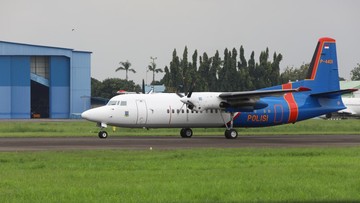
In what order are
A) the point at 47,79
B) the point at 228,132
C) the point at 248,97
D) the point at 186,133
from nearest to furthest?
the point at 248,97, the point at 228,132, the point at 186,133, the point at 47,79

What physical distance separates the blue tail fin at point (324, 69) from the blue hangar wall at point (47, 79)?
197 feet

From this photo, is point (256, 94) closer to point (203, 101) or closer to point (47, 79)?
point (203, 101)

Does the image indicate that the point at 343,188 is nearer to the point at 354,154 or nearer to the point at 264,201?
the point at 264,201

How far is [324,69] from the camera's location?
48406 millimetres

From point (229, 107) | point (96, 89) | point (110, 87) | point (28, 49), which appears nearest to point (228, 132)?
point (229, 107)

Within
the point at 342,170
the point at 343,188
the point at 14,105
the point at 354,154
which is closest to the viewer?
the point at 343,188

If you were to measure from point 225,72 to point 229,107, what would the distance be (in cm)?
6411

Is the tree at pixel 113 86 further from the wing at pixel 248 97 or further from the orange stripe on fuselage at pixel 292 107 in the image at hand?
the wing at pixel 248 97

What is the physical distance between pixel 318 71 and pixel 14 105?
66418mm

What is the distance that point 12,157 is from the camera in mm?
26250

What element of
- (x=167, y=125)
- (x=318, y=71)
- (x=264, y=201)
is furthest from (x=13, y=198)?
(x=318, y=71)

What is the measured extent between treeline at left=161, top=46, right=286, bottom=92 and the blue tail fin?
50104mm

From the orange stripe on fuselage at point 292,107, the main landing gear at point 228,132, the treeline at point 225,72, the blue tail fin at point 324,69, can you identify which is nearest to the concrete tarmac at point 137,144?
the main landing gear at point 228,132

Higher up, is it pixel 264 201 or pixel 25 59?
pixel 25 59
